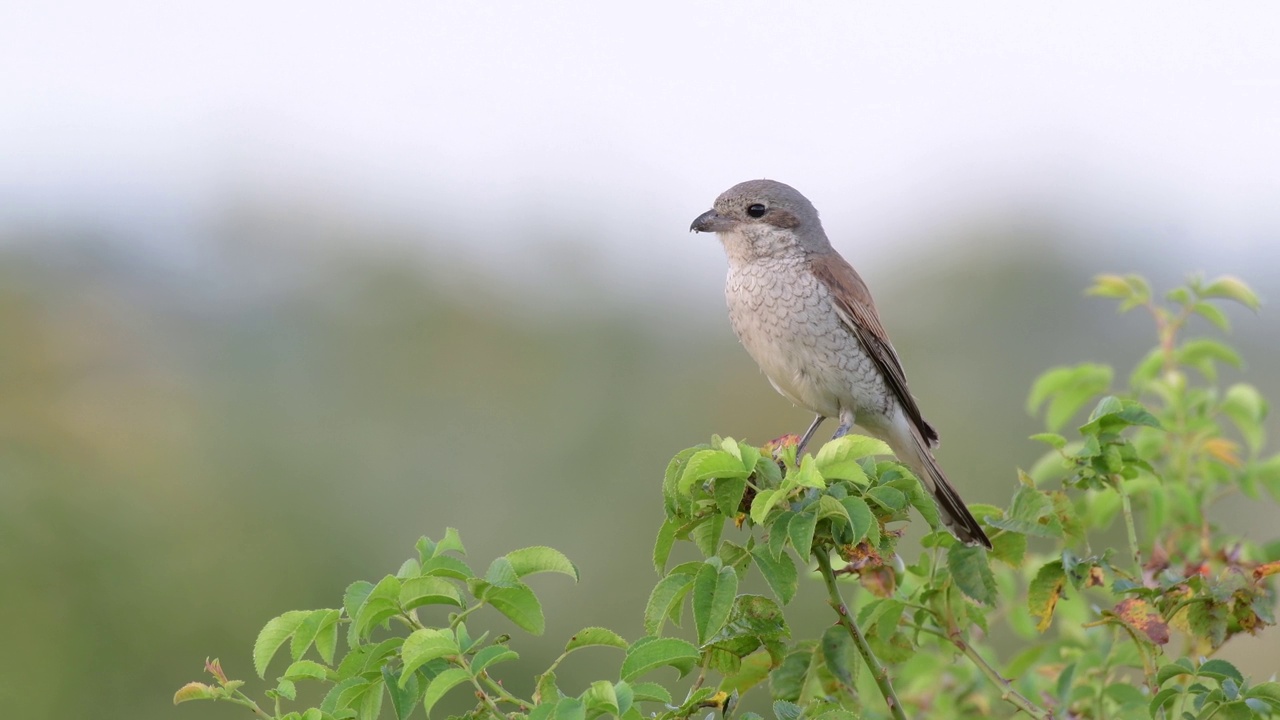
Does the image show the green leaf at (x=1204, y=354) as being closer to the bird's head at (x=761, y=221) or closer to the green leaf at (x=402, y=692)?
the bird's head at (x=761, y=221)

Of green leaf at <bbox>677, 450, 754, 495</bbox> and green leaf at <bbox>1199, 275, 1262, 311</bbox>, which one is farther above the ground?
green leaf at <bbox>677, 450, 754, 495</bbox>

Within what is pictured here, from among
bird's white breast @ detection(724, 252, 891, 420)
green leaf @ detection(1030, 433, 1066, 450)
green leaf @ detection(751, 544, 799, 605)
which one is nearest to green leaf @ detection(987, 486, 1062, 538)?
green leaf @ detection(1030, 433, 1066, 450)

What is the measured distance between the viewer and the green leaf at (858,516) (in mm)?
2176

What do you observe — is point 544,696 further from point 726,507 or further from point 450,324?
point 450,324

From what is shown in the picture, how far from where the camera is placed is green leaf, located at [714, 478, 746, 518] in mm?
2297

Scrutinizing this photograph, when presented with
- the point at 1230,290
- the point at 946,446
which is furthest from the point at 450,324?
the point at 1230,290

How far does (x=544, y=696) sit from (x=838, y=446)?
27.5 inches

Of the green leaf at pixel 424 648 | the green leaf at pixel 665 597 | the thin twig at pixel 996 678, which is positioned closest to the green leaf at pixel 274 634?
the green leaf at pixel 424 648

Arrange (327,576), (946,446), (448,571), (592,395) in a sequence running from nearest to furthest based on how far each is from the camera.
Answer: (448,571) < (327,576) < (946,446) < (592,395)

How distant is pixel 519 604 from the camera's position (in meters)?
2.06

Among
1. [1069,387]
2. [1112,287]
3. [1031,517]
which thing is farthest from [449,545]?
[1112,287]

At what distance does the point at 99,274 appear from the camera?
18.1 meters

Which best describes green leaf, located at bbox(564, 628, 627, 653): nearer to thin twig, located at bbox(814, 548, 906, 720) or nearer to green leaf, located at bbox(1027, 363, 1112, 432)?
thin twig, located at bbox(814, 548, 906, 720)

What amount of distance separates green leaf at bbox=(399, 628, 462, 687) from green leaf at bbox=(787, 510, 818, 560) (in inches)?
23.9
